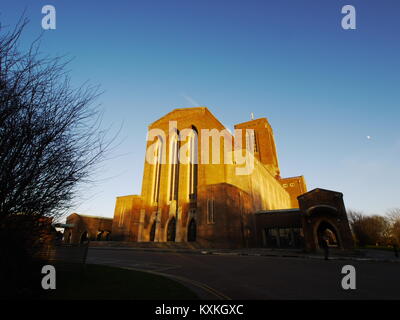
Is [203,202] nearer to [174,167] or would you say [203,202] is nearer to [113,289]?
[174,167]

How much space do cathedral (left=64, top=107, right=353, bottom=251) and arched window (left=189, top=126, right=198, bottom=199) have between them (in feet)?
0.52

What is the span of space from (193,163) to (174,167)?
4.16 metres

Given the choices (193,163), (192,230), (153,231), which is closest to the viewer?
(192,230)

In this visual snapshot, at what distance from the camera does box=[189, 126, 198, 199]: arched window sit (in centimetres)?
3344

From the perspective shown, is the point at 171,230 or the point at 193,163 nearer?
the point at 171,230

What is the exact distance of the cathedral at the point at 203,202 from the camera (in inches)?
996

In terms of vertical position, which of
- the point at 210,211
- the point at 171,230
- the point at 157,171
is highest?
the point at 157,171

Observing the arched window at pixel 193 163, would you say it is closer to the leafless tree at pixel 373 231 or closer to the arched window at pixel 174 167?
the arched window at pixel 174 167

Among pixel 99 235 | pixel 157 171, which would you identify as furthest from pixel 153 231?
pixel 99 235

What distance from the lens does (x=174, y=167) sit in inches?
1468

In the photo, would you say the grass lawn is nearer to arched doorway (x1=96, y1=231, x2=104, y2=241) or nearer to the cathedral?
the cathedral

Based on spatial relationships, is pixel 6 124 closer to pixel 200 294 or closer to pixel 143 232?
pixel 200 294

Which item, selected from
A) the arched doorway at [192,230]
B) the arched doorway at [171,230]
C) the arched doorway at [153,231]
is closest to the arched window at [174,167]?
the arched doorway at [171,230]
